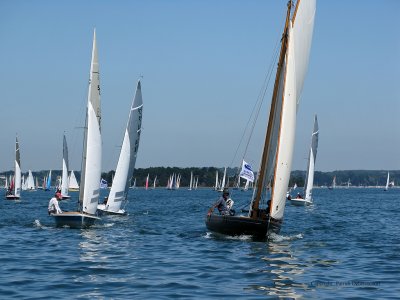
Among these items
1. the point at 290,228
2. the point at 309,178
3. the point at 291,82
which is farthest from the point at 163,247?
the point at 309,178

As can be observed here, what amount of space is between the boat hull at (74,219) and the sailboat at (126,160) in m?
11.6

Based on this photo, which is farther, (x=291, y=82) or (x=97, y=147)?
(x=97, y=147)

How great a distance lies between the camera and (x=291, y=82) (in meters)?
29.0

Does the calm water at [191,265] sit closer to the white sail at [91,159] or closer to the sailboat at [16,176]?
the white sail at [91,159]

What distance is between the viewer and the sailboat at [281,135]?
94.4 ft

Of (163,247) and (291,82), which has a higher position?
(291,82)

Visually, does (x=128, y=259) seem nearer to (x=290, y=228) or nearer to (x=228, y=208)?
(x=228, y=208)

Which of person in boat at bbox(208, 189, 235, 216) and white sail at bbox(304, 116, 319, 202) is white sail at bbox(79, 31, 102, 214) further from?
white sail at bbox(304, 116, 319, 202)

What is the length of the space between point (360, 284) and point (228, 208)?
13.6 m

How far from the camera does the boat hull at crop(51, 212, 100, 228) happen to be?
3447 centimetres

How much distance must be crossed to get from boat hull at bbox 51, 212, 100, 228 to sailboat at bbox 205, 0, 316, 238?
6055 mm

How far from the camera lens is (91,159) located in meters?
37.3

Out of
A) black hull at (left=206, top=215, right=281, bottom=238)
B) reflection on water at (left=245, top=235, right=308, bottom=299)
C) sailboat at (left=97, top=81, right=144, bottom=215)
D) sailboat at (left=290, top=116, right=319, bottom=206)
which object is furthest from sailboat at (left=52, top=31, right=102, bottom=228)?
sailboat at (left=290, top=116, right=319, bottom=206)

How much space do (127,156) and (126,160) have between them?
0.89ft
